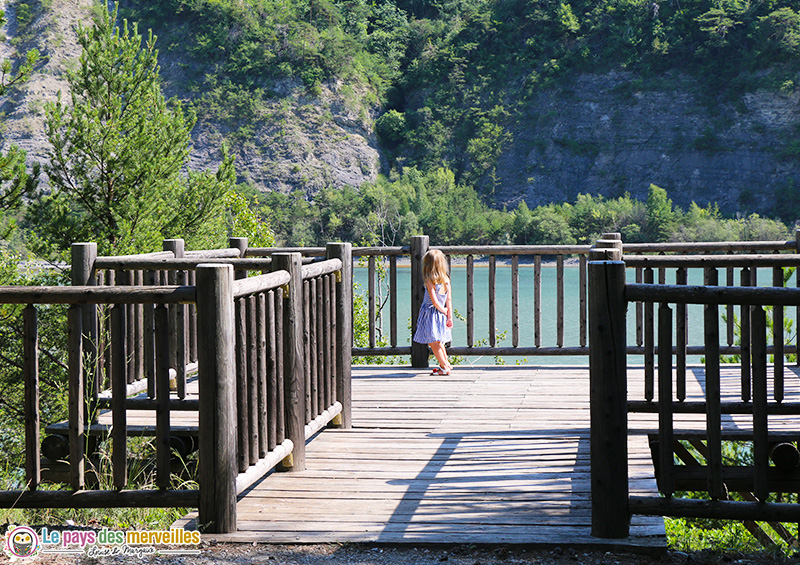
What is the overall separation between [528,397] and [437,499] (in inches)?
107

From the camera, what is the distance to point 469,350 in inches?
322

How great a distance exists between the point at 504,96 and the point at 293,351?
70719 mm

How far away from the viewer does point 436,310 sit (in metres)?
7.93

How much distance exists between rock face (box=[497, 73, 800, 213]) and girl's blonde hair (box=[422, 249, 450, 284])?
192 ft

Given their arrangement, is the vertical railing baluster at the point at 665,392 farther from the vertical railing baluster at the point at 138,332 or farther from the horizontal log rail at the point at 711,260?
the vertical railing baluster at the point at 138,332

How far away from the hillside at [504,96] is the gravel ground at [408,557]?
6064 cm

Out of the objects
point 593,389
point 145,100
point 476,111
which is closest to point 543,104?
point 476,111

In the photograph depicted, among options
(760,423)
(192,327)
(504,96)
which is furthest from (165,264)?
(504,96)

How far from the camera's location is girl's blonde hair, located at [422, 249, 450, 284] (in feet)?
25.2

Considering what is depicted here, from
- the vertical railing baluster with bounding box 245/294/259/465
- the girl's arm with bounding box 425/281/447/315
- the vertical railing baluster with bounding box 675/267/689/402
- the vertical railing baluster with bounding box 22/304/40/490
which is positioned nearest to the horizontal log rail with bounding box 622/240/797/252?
the girl's arm with bounding box 425/281/447/315

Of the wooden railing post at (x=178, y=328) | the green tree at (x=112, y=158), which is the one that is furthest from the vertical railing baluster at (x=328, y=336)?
the green tree at (x=112, y=158)

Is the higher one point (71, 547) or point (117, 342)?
point (117, 342)

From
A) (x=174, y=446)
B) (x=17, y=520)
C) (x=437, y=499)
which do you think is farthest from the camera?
(x=174, y=446)

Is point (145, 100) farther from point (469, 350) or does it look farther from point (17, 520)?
point (17, 520)
